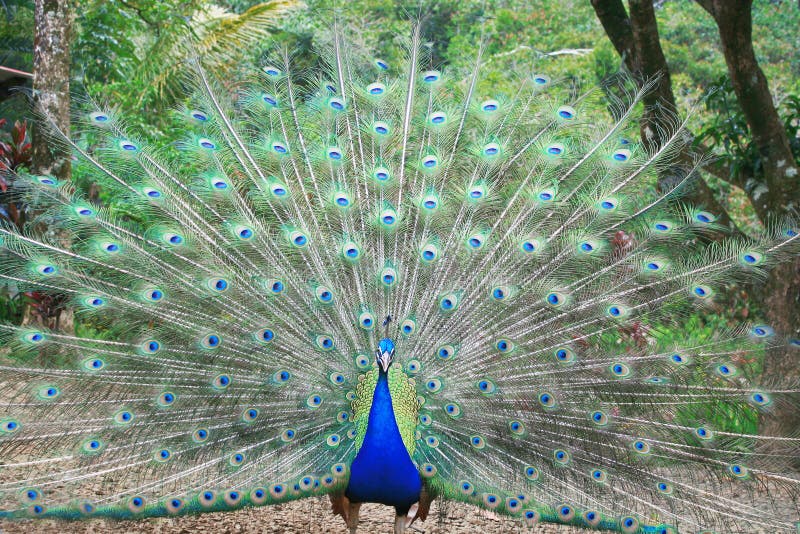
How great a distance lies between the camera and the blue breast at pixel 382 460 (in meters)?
3.96

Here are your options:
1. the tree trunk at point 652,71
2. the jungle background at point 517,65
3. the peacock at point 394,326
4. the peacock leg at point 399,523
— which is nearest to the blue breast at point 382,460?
the peacock at point 394,326

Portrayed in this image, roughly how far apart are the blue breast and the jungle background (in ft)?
4.44

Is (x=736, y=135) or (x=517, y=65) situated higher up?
(x=736, y=135)

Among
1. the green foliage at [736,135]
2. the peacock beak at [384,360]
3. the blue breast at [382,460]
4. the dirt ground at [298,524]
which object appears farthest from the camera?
the green foliage at [736,135]

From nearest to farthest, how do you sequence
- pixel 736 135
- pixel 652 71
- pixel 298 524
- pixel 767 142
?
1. pixel 298 524
2. pixel 767 142
3. pixel 652 71
4. pixel 736 135

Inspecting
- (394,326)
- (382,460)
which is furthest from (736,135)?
(382,460)

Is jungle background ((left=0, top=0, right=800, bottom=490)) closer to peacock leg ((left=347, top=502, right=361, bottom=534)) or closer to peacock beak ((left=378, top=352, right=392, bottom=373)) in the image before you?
peacock beak ((left=378, top=352, right=392, bottom=373))

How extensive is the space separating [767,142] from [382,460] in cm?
357

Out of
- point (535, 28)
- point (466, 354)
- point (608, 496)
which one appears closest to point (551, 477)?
point (608, 496)

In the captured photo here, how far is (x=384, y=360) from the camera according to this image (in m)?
3.81

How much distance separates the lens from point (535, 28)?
54.5 feet

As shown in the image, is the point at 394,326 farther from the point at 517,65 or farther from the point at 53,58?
the point at 53,58

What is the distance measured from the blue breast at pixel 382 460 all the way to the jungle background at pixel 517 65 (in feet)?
4.44

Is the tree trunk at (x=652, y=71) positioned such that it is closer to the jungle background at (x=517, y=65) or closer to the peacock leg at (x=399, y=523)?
the jungle background at (x=517, y=65)
